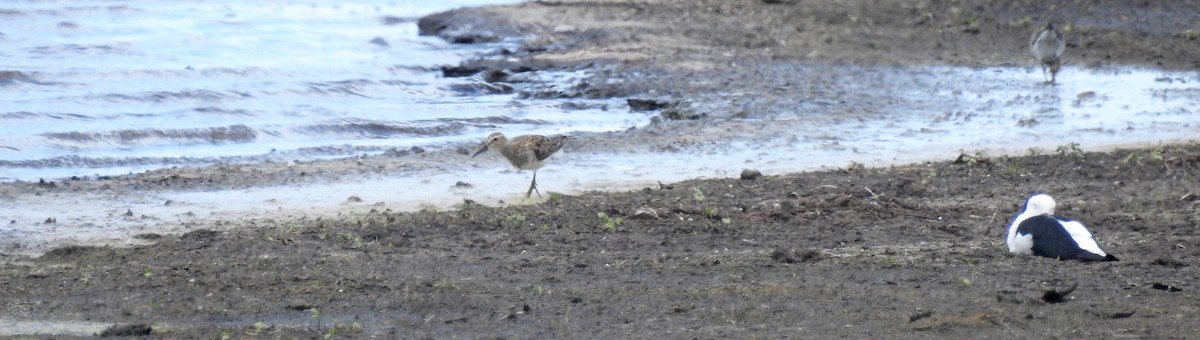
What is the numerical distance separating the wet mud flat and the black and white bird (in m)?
0.07

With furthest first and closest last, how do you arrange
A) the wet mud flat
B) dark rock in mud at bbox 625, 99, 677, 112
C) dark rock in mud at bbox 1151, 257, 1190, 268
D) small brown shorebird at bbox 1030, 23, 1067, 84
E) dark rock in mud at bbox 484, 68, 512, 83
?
dark rock in mud at bbox 484, 68, 512, 83
small brown shorebird at bbox 1030, 23, 1067, 84
dark rock in mud at bbox 625, 99, 677, 112
dark rock in mud at bbox 1151, 257, 1190, 268
the wet mud flat

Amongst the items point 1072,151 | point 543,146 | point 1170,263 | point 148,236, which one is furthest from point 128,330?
point 1072,151

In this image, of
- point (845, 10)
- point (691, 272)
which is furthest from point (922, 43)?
point (691, 272)

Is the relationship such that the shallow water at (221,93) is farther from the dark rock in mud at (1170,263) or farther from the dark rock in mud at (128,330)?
the dark rock in mud at (1170,263)

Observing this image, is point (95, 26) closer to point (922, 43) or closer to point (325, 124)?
point (325, 124)

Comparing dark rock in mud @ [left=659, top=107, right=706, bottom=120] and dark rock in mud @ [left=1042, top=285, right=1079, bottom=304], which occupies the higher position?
dark rock in mud @ [left=1042, top=285, right=1079, bottom=304]

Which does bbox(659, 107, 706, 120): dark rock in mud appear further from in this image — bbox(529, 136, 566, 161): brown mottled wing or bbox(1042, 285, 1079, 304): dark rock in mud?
bbox(1042, 285, 1079, 304): dark rock in mud

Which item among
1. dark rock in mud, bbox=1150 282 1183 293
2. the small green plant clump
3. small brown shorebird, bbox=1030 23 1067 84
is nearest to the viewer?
dark rock in mud, bbox=1150 282 1183 293

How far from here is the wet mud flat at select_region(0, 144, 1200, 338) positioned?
6.52 metres

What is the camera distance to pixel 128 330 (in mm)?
6297

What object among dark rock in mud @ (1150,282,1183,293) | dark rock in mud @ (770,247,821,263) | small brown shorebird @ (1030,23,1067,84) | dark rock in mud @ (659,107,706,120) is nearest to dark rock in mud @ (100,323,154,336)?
dark rock in mud @ (770,247,821,263)

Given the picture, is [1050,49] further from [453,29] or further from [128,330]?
[128,330]

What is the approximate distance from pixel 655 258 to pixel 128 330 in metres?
2.73

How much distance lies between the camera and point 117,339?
245 inches
